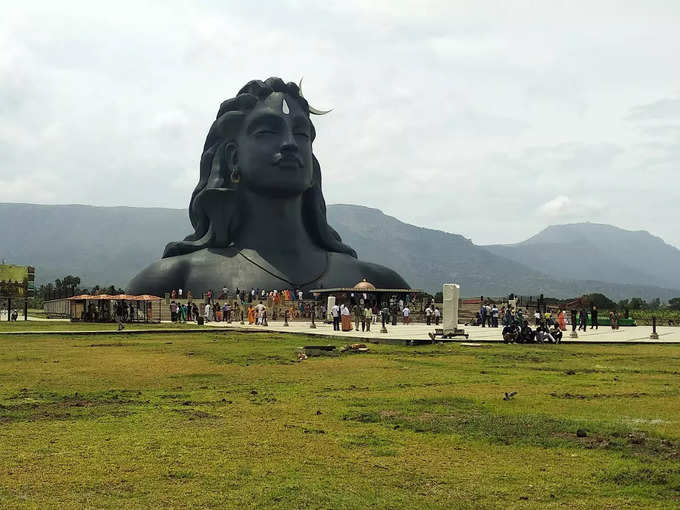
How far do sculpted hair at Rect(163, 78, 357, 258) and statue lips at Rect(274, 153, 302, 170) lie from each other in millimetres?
3699

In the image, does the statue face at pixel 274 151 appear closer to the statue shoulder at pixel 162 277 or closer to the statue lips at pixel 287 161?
the statue lips at pixel 287 161

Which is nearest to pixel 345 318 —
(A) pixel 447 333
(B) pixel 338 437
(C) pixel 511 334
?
(A) pixel 447 333

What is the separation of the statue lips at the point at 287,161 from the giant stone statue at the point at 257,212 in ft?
0.19

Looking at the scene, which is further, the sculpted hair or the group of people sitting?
the sculpted hair

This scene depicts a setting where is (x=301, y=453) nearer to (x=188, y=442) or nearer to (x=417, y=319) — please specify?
(x=188, y=442)

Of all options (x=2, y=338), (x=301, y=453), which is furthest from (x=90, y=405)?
(x=2, y=338)

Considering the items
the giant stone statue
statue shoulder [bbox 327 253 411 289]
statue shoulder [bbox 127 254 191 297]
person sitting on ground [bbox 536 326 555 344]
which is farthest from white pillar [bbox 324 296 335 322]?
person sitting on ground [bbox 536 326 555 344]

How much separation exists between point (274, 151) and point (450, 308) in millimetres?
24457

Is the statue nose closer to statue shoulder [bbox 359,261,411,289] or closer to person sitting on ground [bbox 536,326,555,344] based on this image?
statue shoulder [bbox 359,261,411,289]

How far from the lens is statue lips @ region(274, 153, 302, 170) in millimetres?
47750

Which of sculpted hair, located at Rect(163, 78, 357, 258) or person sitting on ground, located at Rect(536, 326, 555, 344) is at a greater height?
sculpted hair, located at Rect(163, 78, 357, 258)

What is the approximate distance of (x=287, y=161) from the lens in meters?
47.9

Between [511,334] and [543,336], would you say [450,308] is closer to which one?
[511,334]

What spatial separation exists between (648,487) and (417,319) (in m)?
37.6
